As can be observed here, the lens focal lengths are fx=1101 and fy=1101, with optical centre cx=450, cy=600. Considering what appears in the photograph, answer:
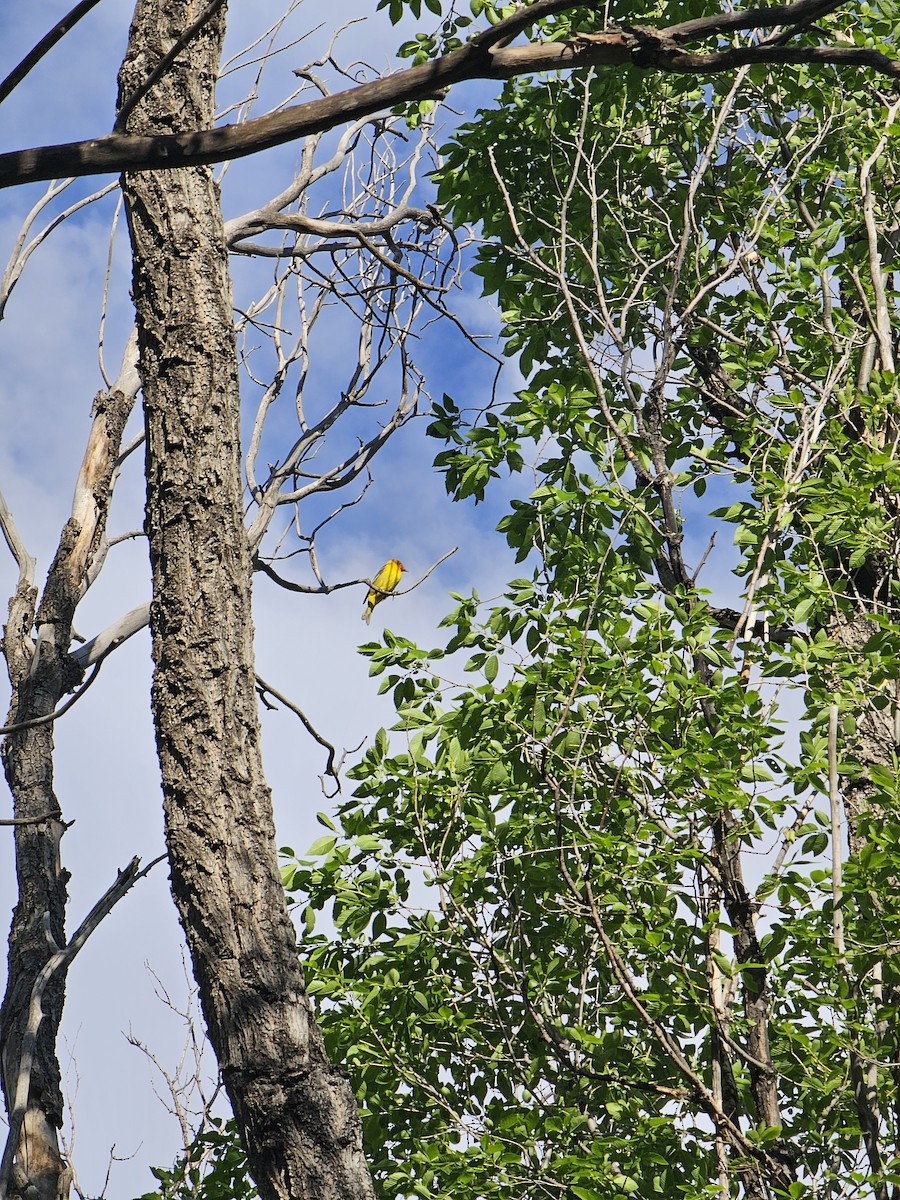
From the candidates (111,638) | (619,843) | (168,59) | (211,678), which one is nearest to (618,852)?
(619,843)

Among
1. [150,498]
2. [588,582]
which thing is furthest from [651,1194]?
[150,498]

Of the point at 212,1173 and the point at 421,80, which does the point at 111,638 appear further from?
the point at 421,80

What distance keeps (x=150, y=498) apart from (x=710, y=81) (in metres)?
4.13

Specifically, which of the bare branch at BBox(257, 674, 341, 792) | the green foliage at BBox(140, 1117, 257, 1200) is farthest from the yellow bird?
the green foliage at BBox(140, 1117, 257, 1200)

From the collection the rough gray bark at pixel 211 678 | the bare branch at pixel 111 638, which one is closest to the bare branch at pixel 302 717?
the bare branch at pixel 111 638

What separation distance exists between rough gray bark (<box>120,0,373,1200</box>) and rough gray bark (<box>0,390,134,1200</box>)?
2026mm

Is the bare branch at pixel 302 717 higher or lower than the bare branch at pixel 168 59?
higher

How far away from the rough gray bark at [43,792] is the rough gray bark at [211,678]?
2026 millimetres

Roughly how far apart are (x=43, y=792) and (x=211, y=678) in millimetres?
3576

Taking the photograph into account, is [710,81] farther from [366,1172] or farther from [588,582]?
[366,1172]

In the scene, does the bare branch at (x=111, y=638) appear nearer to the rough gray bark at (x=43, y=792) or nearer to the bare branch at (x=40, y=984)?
the rough gray bark at (x=43, y=792)

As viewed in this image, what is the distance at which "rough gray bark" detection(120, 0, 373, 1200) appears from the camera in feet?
10.3

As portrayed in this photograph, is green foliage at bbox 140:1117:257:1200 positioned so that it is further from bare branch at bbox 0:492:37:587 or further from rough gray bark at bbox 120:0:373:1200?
bare branch at bbox 0:492:37:587

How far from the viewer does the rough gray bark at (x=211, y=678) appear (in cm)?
314
